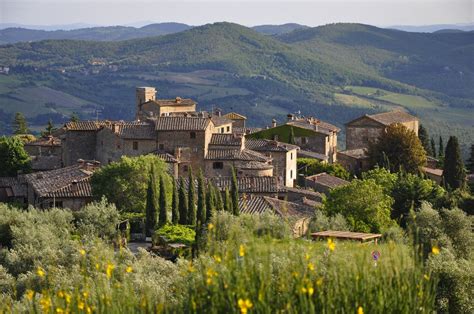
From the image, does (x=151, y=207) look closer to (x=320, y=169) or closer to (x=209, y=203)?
(x=209, y=203)

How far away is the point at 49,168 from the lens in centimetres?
7281

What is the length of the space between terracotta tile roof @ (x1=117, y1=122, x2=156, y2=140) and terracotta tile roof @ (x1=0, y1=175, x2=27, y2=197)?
748 centimetres

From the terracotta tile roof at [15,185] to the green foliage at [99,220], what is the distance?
48.2 ft

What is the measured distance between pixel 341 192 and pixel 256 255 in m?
35.4

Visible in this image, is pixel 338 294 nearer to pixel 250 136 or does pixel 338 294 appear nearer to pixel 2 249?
pixel 2 249

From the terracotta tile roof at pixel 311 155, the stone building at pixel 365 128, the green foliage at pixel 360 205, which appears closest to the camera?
the green foliage at pixel 360 205

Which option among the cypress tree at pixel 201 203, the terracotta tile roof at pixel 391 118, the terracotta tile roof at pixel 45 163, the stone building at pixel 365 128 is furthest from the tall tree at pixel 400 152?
the cypress tree at pixel 201 203

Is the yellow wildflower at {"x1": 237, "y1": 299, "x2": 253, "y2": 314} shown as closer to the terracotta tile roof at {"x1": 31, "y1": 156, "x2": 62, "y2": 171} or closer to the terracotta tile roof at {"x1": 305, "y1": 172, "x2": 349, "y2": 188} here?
the terracotta tile roof at {"x1": 305, "y1": 172, "x2": 349, "y2": 188}

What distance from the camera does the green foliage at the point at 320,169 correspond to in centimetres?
7384

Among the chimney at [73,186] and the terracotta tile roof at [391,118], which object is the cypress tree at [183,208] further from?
the terracotta tile roof at [391,118]

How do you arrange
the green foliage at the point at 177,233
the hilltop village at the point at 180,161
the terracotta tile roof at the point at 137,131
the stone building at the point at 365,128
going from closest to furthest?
1. the green foliage at the point at 177,233
2. the hilltop village at the point at 180,161
3. the terracotta tile roof at the point at 137,131
4. the stone building at the point at 365,128

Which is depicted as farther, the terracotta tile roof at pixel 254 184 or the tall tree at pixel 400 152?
the tall tree at pixel 400 152

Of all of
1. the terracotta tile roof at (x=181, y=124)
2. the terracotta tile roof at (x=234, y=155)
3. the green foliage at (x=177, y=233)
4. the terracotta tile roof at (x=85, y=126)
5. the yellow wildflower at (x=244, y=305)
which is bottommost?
the green foliage at (x=177, y=233)

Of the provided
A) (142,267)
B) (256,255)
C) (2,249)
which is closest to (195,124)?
(2,249)
